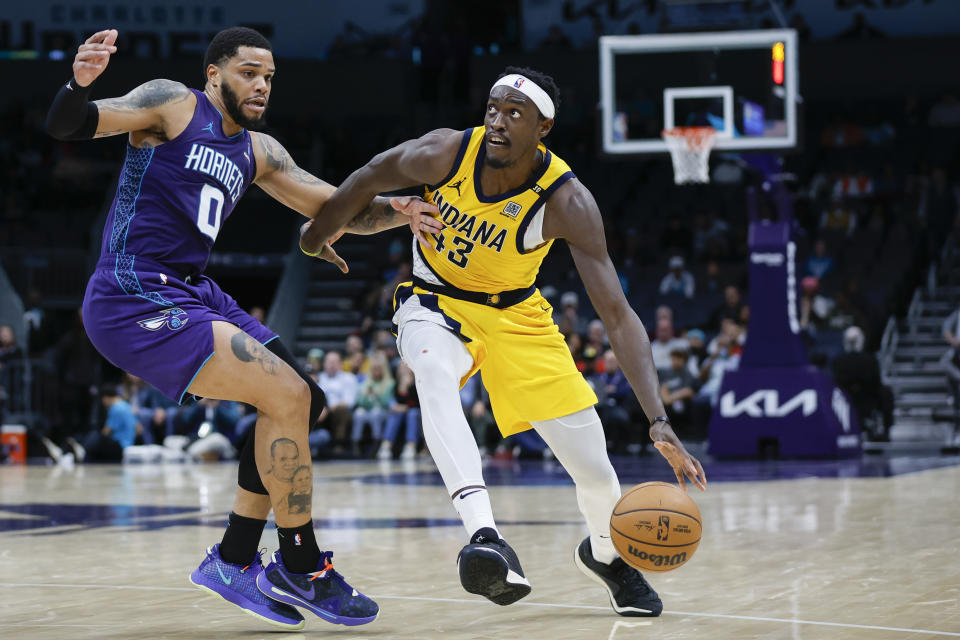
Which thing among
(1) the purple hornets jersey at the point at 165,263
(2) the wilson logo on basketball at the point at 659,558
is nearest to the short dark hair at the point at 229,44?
(1) the purple hornets jersey at the point at 165,263

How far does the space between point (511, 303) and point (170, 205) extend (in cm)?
140

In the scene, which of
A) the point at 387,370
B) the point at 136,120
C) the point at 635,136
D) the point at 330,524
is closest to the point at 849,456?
the point at 635,136

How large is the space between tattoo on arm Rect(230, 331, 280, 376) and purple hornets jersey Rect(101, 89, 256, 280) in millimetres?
402

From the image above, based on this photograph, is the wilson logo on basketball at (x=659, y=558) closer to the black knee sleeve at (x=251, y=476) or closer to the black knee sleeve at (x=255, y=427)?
the black knee sleeve at (x=255, y=427)

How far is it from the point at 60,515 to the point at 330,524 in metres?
2.17

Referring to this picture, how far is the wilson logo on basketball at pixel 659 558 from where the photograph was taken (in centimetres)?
469

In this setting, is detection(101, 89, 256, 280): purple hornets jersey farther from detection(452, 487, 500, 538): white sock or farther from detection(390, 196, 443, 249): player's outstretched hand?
detection(452, 487, 500, 538): white sock

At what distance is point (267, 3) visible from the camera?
23.9 m

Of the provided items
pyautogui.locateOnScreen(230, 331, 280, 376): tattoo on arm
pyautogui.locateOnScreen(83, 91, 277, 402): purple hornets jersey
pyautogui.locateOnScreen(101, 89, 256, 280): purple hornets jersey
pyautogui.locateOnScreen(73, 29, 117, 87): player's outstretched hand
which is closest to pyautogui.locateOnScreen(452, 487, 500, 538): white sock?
pyautogui.locateOnScreen(230, 331, 280, 376): tattoo on arm

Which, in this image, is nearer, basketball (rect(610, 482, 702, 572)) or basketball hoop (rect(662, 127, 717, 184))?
basketball (rect(610, 482, 702, 572))

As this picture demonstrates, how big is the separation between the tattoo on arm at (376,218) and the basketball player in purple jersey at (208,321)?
686mm

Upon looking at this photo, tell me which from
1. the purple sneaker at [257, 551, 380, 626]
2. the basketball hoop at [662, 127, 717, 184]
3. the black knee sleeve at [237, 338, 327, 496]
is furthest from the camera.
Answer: the basketball hoop at [662, 127, 717, 184]

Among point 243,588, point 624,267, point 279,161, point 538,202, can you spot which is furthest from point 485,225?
point 624,267

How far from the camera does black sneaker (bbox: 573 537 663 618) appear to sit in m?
4.85
